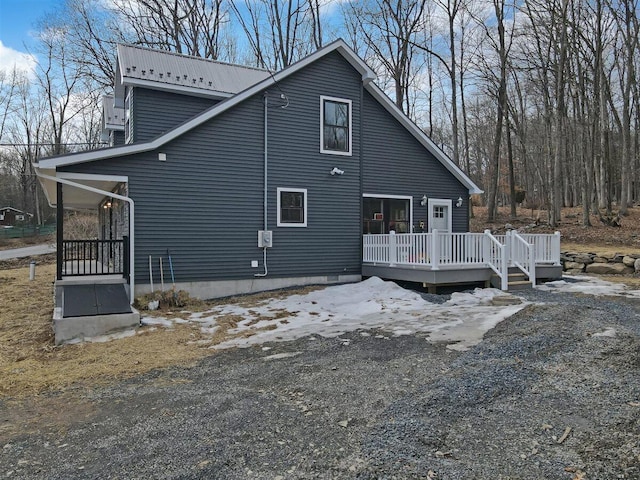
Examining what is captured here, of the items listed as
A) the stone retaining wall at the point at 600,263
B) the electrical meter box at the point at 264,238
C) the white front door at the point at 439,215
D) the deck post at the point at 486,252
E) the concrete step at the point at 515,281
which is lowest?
the concrete step at the point at 515,281

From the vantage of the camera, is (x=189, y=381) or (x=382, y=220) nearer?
(x=189, y=381)

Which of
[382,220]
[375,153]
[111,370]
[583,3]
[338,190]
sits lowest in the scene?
[111,370]

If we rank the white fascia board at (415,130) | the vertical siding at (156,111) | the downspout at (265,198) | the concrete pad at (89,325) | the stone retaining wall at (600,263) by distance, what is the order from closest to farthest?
the concrete pad at (89,325)
the downspout at (265,198)
the vertical siding at (156,111)
the stone retaining wall at (600,263)
the white fascia board at (415,130)

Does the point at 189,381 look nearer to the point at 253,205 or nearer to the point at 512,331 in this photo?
the point at 512,331

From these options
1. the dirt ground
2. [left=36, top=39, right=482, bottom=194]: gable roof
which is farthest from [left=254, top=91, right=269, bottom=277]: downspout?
the dirt ground

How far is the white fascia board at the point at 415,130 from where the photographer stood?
12305mm

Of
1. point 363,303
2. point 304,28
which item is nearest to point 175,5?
point 304,28

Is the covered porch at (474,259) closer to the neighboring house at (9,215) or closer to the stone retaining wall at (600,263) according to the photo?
the stone retaining wall at (600,263)

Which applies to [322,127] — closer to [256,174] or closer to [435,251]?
[256,174]

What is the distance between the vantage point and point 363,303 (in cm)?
907

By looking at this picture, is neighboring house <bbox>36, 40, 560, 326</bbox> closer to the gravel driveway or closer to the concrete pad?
the concrete pad

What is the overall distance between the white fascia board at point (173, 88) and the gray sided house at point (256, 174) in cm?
3

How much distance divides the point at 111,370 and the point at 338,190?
25.8ft

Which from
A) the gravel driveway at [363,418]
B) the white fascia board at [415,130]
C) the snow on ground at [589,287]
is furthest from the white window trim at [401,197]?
the gravel driveway at [363,418]
